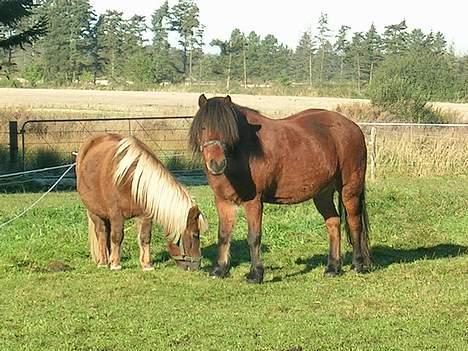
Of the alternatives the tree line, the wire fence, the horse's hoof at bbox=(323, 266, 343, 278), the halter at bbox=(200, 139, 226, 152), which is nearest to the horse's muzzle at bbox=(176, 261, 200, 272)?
the horse's hoof at bbox=(323, 266, 343, 278)

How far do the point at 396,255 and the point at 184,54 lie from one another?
88.0 metres

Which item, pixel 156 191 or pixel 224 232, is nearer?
pixel 224 232

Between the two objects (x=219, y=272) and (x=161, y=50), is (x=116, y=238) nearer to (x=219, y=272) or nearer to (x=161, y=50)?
(x=219, y=272)

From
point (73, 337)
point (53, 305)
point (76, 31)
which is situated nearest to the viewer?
point (73, 337)

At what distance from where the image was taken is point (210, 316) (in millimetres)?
6832

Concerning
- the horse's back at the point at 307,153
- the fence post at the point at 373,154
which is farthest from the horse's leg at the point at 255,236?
the fence post at the point at 373,154

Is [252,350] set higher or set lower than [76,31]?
lower

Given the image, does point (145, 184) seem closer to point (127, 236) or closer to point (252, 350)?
point (127, 236)

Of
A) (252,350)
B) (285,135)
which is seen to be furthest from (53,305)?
(285,135)

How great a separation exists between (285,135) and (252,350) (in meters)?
3.55

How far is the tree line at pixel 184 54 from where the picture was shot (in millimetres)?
81438

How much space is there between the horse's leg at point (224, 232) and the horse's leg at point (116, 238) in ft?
3.94

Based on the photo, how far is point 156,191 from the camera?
9.08 meters

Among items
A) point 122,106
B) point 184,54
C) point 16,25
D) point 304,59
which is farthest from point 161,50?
point 16,25
